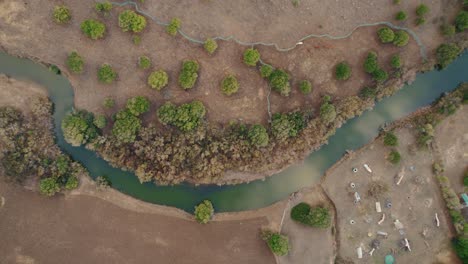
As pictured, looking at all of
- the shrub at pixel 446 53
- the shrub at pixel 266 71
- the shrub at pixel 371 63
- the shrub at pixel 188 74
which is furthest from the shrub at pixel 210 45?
the shrub at pixel 446 53

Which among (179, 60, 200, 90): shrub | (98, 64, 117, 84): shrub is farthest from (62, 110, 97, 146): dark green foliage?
(179, 60, 200, 90): shrub

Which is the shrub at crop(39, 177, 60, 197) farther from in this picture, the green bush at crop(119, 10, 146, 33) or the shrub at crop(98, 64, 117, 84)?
the green bush at crop(119, 10, 146, 33)

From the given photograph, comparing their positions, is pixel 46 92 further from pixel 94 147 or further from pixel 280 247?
pixel 280 247

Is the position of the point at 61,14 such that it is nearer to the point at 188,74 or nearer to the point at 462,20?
the point at 188,74

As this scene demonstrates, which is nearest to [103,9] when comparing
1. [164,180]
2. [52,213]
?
[164,180]

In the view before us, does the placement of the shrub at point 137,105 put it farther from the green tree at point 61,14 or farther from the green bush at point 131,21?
the green tree at point 61,14
